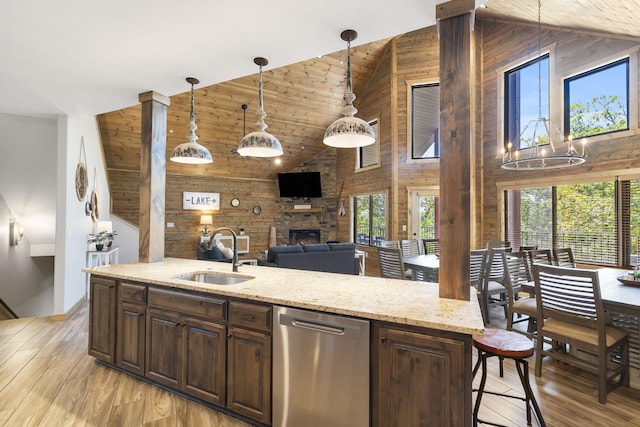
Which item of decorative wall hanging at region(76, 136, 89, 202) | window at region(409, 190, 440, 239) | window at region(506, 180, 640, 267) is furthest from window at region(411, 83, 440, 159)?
decorative wall hanging at region(76, 136, 89, 202)

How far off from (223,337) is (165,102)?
2.69 meters

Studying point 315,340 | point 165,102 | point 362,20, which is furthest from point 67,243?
point 362,20

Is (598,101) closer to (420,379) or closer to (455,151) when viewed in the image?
(455,151)

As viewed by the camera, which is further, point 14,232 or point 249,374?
point 14,232

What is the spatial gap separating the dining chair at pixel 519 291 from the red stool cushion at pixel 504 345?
3.93ft

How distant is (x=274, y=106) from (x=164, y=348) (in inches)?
233

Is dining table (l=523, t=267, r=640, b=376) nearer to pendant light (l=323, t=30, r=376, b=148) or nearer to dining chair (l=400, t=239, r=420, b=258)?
pendant light (l=323, t=30, r=376, b=148)

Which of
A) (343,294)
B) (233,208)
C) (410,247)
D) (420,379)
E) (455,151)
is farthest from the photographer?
(233,208)

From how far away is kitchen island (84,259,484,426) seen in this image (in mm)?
1521

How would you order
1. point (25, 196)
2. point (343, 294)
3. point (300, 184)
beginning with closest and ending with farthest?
point (343, 294), point (25, 196), point (300, 184)

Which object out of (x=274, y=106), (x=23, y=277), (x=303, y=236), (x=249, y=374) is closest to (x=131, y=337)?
(x=249, y=374)

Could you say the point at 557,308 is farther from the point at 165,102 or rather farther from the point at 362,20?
the point at 165,102

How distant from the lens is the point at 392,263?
4.02 m

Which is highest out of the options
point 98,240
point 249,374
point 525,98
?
point 525,98
